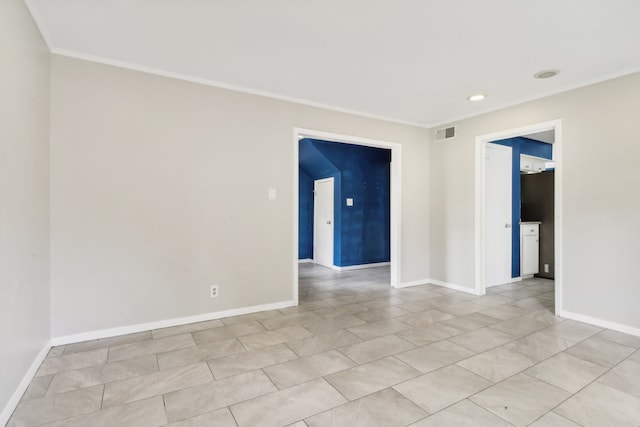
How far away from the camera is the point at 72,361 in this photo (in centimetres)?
248

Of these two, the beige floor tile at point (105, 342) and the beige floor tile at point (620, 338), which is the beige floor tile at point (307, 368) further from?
the beige floor tile at point (620, 338)

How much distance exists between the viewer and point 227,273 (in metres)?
3.50

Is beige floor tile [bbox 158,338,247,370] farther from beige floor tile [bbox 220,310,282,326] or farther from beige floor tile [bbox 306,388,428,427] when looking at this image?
beige floor tile [bbox 306,388,428,427]

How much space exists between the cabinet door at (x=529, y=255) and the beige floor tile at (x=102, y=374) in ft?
18.1

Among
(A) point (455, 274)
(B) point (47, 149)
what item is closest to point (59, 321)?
(B) point (47, 149)

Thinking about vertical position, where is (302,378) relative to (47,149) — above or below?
below

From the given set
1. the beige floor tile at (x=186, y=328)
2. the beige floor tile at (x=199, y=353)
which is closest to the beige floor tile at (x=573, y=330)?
the beige floor tile at (x=199, y=353)

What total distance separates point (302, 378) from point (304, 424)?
19.0 inches

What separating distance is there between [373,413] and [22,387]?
2163 millimetres

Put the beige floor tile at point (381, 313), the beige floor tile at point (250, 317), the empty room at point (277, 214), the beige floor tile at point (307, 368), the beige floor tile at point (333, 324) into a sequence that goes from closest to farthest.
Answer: the empty room at point (277, 214)
the beige floor tile at point (307, 368)
the beige floor tile at point (333, 324)
the beige floor tile at point (250, 317)
the beige floor tile at point (381, 313)

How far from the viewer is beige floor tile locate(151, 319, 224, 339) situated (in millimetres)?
3037

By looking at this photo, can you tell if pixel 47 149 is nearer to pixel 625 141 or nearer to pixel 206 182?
pixel 206 182

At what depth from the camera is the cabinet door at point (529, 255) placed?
5.45m

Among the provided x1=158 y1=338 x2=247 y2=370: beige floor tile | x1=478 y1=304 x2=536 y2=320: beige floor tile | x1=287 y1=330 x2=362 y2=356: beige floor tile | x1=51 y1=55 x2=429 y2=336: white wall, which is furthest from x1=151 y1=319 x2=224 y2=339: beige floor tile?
x1=478 y1=304 x2=536 y2=320: beige floor tile
